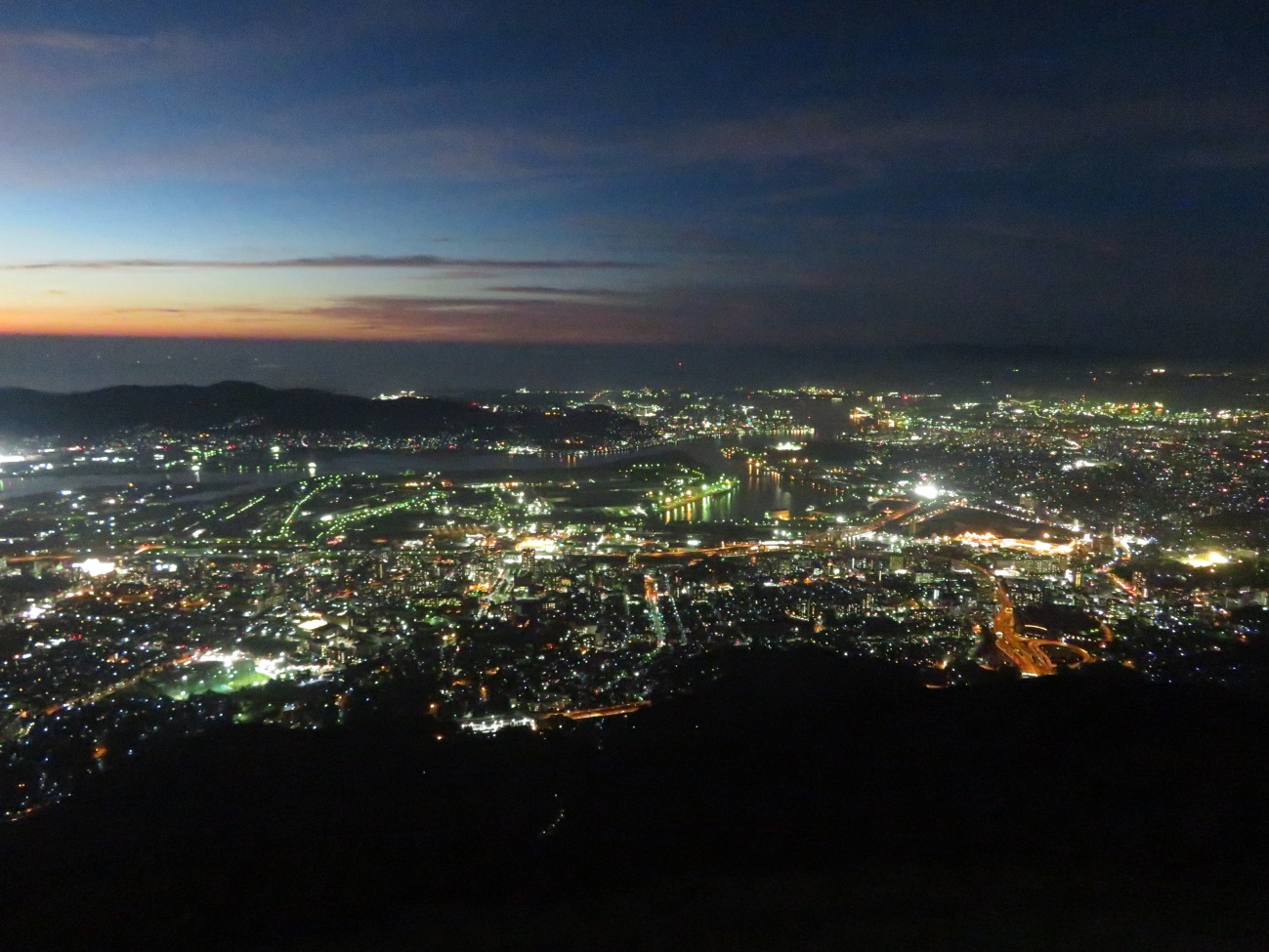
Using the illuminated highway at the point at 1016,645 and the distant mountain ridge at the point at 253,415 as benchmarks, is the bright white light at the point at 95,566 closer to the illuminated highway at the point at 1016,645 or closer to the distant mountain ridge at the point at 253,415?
the illuminated highway at the point at 1016,645

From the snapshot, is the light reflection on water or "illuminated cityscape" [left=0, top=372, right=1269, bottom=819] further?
the light reflection on water

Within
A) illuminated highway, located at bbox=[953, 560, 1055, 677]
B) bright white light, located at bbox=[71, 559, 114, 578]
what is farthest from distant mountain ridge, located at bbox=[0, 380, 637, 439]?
illuminated highway, located at bbox=[953, 560, 1055, 677]

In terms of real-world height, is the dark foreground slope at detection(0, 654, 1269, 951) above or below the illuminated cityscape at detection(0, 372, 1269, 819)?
above

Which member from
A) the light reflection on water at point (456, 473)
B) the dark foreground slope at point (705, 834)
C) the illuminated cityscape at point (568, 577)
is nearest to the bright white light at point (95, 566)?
the illuminated cityscape at point (568, 577)

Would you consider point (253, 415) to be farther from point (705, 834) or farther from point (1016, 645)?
point (705, 834)

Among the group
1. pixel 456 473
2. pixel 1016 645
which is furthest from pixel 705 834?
pixel 456 473

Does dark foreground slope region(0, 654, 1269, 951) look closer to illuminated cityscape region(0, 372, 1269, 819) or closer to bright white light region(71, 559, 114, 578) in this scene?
illuminated cityscape region(0, 372, 1269, 819)

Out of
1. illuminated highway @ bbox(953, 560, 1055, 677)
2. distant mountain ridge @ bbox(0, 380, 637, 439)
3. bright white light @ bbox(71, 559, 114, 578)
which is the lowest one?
bright white light @ bbox(71, 559, 114, 578)

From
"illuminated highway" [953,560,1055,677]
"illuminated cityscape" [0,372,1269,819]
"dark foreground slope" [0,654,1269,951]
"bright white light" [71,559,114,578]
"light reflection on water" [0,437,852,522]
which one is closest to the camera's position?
"dark foreground slope" [0,654,1269,951]
